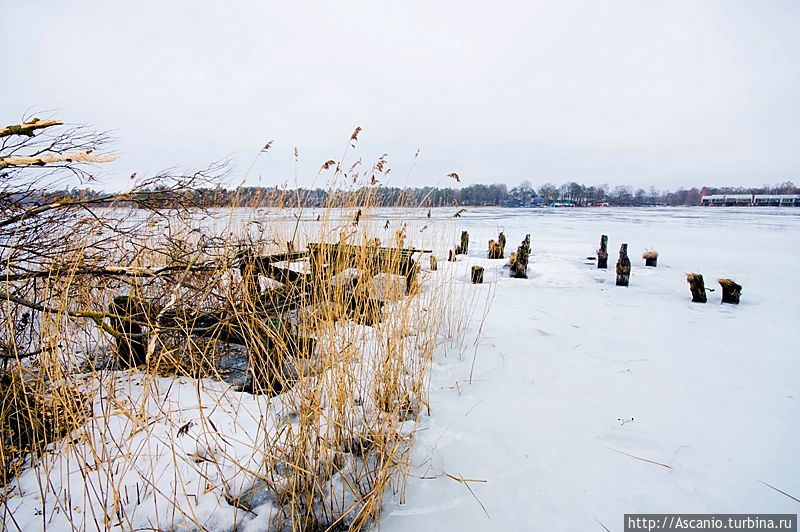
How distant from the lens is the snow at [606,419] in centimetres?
174

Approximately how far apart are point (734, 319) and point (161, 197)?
594 cm

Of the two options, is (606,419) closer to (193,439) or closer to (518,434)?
(518,434)

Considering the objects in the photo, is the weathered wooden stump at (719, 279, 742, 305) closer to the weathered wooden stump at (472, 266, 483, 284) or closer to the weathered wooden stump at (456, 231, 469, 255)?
the weathered wooden stump at (472, 266, 483, 284)

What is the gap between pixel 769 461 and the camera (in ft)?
6.42

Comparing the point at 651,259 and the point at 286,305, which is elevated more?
the point at 286,305

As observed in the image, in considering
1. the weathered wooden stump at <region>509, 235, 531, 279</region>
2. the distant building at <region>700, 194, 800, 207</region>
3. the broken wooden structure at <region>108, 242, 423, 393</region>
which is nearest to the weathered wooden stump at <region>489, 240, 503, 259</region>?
the weathered wooden stump at <region>509, 235, 531, 279</region>

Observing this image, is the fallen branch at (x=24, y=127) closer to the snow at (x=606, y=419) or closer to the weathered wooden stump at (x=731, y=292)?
the snow at (x=606, y=419)

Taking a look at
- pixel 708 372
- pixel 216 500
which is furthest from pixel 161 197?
pixel 708 372

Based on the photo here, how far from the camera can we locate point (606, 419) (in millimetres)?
2342

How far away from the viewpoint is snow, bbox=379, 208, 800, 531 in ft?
5.70

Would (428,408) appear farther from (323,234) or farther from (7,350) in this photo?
(7,350)

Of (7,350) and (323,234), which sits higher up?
(323,234)

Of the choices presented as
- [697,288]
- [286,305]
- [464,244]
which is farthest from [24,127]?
[464,244]

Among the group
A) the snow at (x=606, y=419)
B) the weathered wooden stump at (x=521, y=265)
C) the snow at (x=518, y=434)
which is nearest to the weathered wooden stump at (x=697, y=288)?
the snow at (x=606, y=419)
